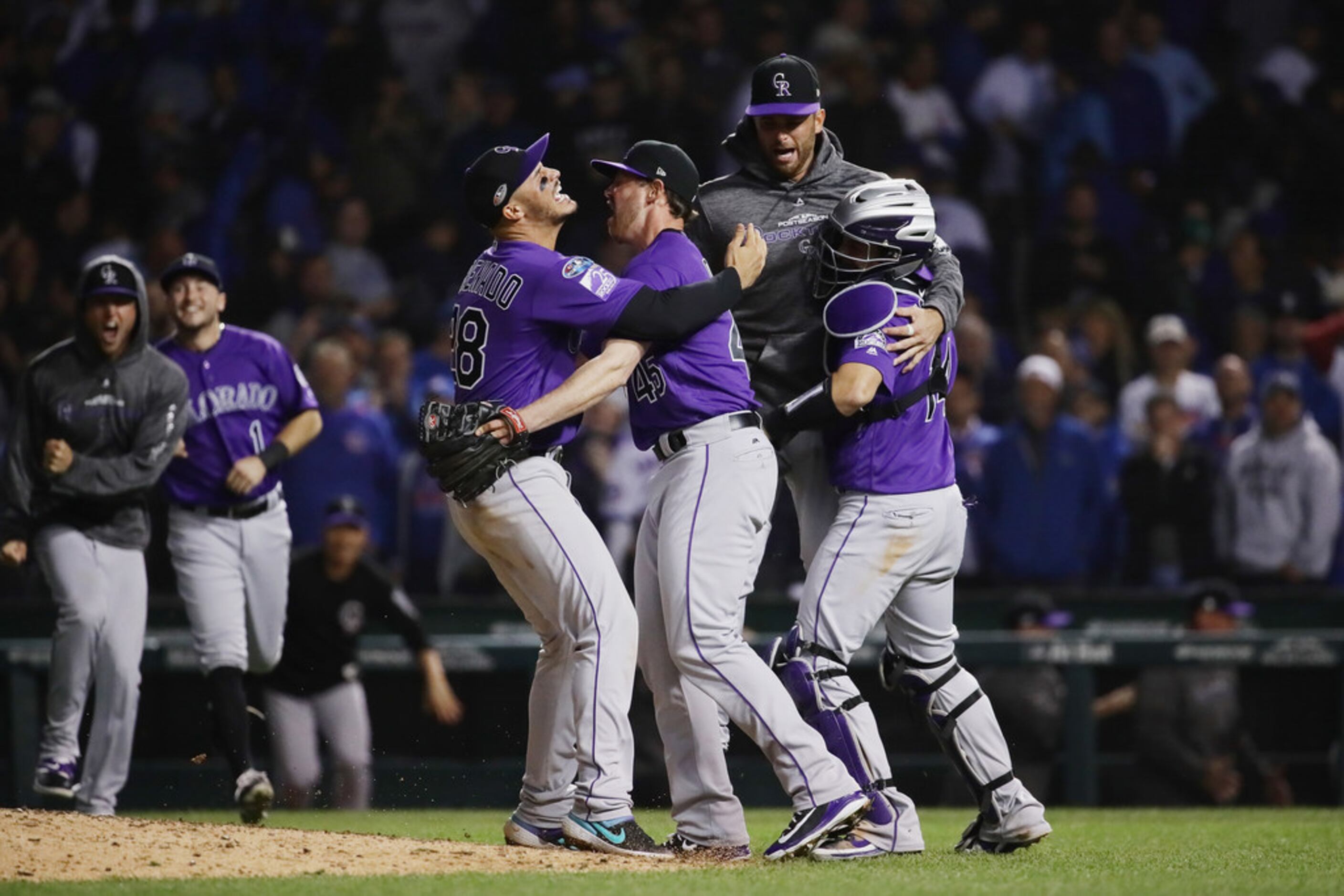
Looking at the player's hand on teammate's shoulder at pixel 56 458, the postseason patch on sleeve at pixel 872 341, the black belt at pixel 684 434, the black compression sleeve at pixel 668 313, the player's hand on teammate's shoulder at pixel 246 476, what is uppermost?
the black compression sleeve at pixel 668 313

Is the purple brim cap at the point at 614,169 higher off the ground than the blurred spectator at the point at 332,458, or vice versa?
the purple brim cap at the point at 614,169

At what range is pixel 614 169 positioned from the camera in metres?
5.34

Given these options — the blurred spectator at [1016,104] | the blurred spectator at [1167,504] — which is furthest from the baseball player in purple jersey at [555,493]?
the blurred spectator at [1016,104]

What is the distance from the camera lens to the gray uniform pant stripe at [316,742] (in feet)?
27.9

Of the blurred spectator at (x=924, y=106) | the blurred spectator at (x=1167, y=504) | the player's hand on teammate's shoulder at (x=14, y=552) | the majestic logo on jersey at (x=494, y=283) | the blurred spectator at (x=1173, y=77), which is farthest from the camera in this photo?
the blurred spectator at (x=1173, y=77)

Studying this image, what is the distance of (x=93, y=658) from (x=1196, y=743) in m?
4.82

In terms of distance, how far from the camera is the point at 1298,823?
278 inches

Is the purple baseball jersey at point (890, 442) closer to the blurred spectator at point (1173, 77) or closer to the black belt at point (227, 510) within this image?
the black belt at point (227, 510)

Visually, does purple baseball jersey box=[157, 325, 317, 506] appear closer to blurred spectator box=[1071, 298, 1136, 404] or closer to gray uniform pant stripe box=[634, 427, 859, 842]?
gray uniform pant stripe box=[634, 427, 859, 842]

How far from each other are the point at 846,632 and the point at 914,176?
21.9 feet

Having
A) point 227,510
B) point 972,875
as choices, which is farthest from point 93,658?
point 972,875

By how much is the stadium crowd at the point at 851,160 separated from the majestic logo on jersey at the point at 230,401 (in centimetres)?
251

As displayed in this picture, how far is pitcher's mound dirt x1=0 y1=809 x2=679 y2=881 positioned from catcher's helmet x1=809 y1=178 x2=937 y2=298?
1816 mm

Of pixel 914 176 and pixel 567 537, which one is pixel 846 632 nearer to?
pixel 567 537
